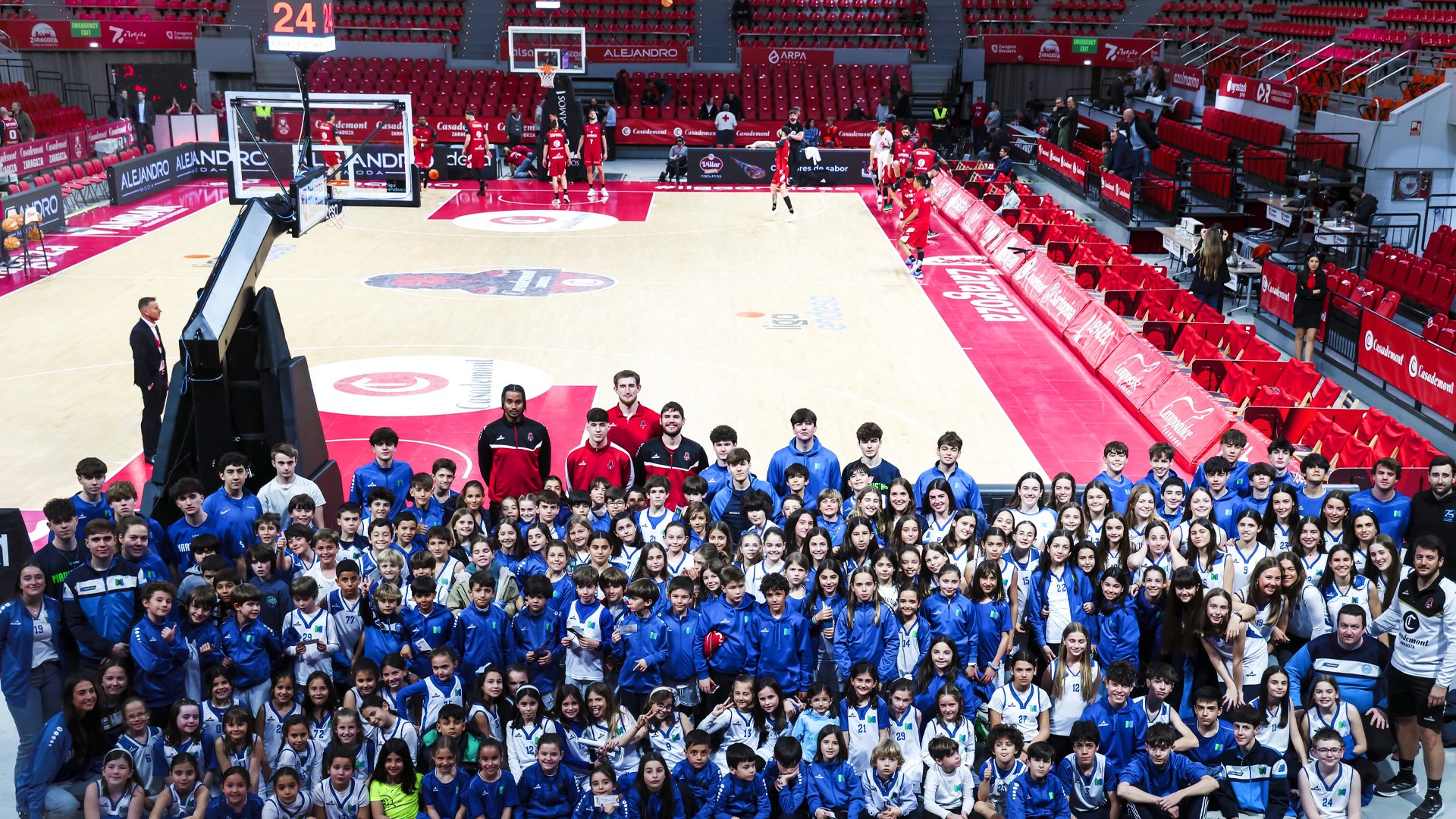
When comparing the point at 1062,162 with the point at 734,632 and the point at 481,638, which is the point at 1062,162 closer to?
the point at 734,632

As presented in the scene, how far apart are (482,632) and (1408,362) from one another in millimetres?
11870

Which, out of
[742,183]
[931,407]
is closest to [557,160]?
[742,183]

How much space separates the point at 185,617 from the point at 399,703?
1431 millimetres

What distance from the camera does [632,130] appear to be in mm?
40750

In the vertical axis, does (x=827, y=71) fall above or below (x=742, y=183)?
above

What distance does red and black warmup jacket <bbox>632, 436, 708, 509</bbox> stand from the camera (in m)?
11.2

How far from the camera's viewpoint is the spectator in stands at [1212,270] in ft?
63.8

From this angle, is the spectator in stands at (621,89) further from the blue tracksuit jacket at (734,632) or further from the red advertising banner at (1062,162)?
the blue tracksuit jacket at (734,632)

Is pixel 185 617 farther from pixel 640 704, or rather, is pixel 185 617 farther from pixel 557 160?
pixel 557 160

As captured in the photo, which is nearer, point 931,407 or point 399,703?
point 399,703

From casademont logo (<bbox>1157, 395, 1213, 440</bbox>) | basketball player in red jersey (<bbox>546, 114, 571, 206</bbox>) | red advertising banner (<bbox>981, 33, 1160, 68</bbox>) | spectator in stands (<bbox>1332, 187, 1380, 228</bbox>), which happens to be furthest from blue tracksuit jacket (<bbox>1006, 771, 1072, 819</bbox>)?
red advertising banner (<bbox>981, 33, 1160, 68</bbox>)

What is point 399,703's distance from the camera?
830 cm

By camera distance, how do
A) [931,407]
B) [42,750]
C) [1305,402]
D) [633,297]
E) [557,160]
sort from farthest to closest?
[557,160] → [633,297] → [931,407] → [1305,402] → [42,750]

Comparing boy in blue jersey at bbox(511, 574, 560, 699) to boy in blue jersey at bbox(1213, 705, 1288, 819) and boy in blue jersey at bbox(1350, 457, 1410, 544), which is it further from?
boy in blue jersey at bbox(1350, 457, 1410, 544)
